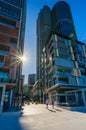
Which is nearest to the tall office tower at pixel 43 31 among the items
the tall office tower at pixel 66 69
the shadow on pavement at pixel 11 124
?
the tall office tower at pixel 66 69

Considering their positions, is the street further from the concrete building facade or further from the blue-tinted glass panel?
the concrete building facade

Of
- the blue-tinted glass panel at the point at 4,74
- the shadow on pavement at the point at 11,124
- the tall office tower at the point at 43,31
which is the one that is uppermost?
the tall office tower at the point at 43,31

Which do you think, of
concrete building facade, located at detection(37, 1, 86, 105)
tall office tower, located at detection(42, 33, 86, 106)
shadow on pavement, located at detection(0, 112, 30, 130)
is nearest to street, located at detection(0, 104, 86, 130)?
shadow on pavement, located at detection(0, 112, 30, 130)

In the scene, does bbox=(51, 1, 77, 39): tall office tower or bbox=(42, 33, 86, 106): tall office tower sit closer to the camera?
bbox=(42, 33, 86, 106): tall office tower

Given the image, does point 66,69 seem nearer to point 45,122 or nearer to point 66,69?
point 66,69

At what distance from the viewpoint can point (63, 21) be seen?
69875 mm

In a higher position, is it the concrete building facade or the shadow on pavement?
the concrete building facade

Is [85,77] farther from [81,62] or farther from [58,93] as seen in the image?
[58,93]

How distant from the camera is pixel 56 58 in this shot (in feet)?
116

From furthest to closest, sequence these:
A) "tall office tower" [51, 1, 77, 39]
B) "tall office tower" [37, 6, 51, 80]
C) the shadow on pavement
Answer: "tall office tower" [37, 6, 51, 80]
"tall office tower" [51, 1, 77, 39]
the shadow on pavement

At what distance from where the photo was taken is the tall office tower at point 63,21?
2501 inches

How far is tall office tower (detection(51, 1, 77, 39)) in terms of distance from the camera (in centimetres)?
6353

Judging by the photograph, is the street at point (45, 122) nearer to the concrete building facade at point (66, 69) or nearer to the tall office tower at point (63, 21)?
the concrete building facade at point (66, 69)

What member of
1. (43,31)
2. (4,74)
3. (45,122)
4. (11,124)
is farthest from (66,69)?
(43,31)
